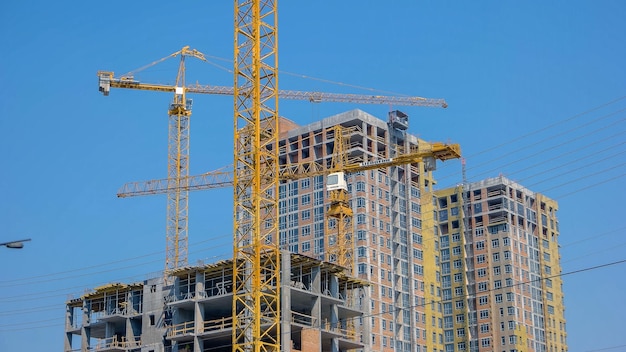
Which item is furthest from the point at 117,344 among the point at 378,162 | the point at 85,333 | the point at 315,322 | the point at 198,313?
the point at 378,162

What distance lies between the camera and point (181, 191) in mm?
151375

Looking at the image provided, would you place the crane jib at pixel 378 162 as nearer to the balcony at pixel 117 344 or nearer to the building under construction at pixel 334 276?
the building under construction at pixel 334 276

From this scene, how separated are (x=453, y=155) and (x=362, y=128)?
40830 mm

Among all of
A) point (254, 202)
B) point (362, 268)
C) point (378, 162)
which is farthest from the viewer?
point (362, 268)

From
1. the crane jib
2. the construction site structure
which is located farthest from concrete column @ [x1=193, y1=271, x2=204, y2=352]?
the crane jib

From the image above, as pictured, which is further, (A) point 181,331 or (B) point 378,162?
(B) point 378,162

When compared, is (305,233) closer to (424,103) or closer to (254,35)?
(424,103)

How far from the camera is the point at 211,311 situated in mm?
119000

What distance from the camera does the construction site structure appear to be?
11281 cm

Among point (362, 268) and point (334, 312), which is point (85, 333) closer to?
point (334, 312)

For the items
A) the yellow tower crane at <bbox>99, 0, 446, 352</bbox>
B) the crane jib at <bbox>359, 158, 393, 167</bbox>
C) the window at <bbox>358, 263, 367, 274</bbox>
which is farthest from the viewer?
the window at <bbox>358, 263, 367, 274</bbox>

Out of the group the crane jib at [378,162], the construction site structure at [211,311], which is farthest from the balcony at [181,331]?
the crane jib at [378,162]

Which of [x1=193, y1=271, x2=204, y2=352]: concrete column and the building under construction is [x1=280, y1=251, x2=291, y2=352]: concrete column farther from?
[x1=193, y1=271, x2=204, y2=352]: concrete column

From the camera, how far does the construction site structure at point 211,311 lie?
113 m
